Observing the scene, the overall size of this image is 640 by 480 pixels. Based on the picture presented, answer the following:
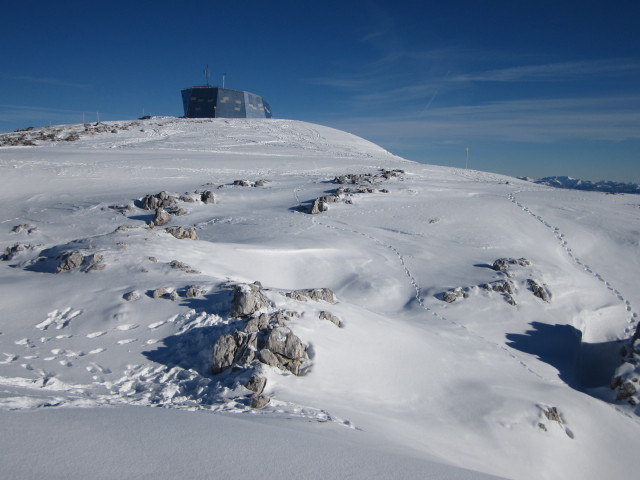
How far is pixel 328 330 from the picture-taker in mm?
8359

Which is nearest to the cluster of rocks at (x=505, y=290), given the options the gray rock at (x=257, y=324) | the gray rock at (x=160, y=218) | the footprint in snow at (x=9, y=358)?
the gray rock at (x=257, y=324)

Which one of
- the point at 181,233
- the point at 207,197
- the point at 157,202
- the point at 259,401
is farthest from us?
the point at 207,197

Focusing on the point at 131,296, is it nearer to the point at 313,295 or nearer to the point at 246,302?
the point at 246,302

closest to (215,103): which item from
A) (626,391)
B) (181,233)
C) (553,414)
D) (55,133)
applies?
(55,133)

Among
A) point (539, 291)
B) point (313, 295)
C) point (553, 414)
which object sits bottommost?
point (553, 414)

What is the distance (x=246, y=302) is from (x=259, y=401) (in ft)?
7.63

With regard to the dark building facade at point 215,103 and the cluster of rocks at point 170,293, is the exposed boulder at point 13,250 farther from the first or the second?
the dark building facade at point 215,103

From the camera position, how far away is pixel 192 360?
743 cm

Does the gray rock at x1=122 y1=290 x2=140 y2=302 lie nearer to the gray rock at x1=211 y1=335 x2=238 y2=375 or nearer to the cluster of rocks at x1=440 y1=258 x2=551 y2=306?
the gray rock at x1=211 y1=335 x2=238 y2=375

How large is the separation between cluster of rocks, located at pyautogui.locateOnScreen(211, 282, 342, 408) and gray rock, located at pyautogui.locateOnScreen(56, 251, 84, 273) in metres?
4.71

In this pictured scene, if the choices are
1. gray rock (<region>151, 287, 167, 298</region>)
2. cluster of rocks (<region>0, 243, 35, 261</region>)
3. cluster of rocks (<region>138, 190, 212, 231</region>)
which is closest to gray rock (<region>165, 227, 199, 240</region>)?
cluster of rocks (<region>138, 190, 212, 231</region>)

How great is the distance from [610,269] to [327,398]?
12.6 meters

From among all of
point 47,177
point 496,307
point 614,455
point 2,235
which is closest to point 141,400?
point 614,455

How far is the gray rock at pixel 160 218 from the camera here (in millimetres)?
15930
